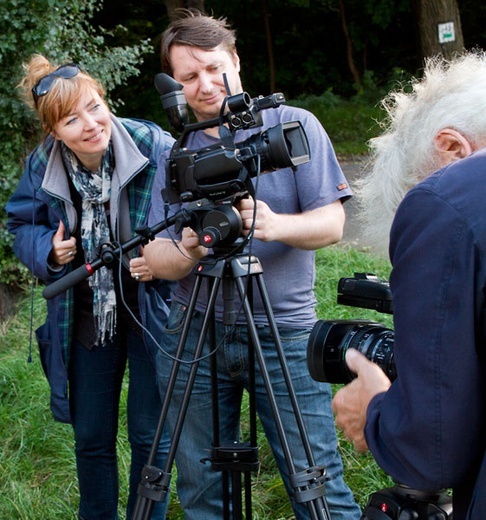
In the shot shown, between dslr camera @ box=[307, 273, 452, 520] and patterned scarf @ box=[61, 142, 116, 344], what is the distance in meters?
1.29

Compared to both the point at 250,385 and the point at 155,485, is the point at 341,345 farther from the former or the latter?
the point at 155,485

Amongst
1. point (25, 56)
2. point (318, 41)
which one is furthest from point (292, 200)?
point (318, 41)

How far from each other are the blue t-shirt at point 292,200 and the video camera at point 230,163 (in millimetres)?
221

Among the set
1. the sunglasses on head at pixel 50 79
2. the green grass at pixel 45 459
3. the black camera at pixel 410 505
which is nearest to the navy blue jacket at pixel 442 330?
the black camera at pixel 410 505

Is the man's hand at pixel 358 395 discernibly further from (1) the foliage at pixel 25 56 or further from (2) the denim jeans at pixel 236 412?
(1) the foliage at pixel 25 56

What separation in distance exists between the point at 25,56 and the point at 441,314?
4.69 metres

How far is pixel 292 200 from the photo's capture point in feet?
7.98

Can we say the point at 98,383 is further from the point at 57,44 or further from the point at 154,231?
the point at 57,44

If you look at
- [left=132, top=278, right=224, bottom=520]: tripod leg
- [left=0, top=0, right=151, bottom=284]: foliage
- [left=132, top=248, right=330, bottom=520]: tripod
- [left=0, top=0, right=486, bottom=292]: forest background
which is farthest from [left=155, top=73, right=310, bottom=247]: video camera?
[left=0, top=0, right=486, bottom=292]: forest background

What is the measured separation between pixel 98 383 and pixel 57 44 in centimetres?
330

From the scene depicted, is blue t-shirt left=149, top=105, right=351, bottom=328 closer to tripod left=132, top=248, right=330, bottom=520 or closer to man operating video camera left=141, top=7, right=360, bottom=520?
man operating video camera left=141, top=7, right=360, bottom=520

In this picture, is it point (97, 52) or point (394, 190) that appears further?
point (97, 52)

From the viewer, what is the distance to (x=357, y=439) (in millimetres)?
1592

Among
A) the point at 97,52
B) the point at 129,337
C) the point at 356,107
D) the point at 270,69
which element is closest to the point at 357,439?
the point at 129,337
